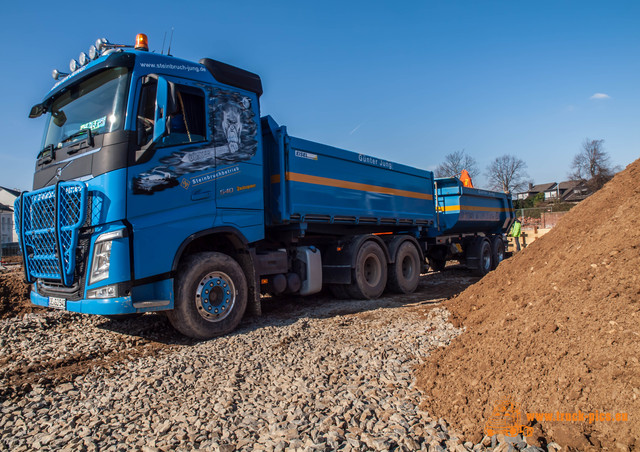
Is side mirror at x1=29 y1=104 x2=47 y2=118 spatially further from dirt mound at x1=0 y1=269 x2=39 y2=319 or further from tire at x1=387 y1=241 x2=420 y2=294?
tire at x1=387 y1=241 x2=420 y2=294

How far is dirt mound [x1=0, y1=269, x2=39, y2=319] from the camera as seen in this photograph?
637 cm

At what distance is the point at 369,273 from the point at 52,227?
18.4 ft

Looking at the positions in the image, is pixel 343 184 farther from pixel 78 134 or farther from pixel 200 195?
pixel 78 134

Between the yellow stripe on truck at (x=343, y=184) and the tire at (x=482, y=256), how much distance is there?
12.2 feet

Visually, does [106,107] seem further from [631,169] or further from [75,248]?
[631,169]

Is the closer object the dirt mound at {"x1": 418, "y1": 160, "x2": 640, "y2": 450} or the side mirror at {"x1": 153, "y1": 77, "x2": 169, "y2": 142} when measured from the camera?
the dirt mound at {"x1": 418, "y1": 160, "x2": 640, "y2": 450}

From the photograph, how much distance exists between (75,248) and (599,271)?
530 cm

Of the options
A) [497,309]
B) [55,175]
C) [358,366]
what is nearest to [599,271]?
[497,309]

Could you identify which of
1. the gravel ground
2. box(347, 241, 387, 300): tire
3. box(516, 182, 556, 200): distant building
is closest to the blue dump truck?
the gravel ground

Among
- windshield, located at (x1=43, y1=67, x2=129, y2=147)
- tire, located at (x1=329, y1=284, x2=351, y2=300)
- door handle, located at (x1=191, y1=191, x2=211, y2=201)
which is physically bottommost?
tire, located at (x1=329, y1=284, x2=351, y2=300)

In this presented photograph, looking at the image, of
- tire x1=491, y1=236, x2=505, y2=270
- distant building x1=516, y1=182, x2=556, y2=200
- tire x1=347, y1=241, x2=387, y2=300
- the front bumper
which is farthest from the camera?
distant building x1=516, y1=182, x2=556, y2=200

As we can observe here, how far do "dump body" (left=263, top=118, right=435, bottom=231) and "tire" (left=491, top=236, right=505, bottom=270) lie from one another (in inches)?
180

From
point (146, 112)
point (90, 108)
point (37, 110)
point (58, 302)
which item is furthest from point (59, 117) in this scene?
point (58, 302)

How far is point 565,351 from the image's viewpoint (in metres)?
3.02
